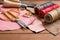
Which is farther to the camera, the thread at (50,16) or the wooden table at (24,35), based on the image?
the thread at (50,16)

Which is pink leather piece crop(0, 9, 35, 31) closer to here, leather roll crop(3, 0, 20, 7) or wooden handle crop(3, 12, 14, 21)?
wooden handle crop(3, 12, 14, 21)

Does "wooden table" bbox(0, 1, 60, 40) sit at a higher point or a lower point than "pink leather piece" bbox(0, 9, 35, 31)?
lower

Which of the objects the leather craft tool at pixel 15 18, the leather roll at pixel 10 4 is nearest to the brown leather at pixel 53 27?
the leather craft tool at pixel 15 18

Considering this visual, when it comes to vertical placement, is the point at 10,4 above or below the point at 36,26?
above

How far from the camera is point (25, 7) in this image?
1.14 m

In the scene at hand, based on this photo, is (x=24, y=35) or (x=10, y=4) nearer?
(x=24, y=35)

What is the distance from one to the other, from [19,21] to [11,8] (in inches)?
7.4

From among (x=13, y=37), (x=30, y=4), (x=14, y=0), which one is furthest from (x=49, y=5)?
(x=13, y=37)

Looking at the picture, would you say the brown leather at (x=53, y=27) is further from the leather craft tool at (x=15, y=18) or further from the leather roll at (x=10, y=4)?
the leather roll at (x=10, y=4)

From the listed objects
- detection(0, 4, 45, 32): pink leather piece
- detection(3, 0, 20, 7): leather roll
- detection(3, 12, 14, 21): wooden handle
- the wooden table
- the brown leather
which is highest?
detection(3, 0, 20, 7): leather roll

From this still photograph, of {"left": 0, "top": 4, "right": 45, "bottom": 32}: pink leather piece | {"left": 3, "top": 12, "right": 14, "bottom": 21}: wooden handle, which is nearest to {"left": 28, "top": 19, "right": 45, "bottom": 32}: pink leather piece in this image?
{"left": 0, "top": 4, "right": 45, "bottom": 32}: pink leather piece

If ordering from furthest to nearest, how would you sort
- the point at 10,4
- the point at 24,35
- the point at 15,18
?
the point at 10,4, the point at 15,18, the point at 24,35

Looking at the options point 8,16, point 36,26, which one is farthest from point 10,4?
point 36,26

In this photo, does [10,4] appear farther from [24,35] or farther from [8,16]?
[24,35]
